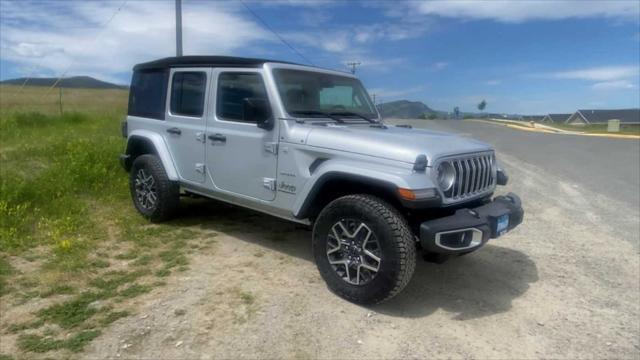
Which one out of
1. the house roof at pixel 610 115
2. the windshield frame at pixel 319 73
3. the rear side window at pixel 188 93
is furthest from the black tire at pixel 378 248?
the house roof at pixel 610 115

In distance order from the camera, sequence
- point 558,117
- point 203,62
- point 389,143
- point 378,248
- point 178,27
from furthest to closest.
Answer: point 558,117, point 178,27, point 203,62, point 389,143, point 378,248

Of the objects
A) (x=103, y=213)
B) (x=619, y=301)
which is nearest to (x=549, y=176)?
(x=619, y=301)

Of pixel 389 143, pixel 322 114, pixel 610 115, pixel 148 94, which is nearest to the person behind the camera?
pixel 389 143

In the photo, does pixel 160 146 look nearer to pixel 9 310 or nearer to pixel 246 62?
pixel 246 62

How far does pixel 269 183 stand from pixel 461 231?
1.82m

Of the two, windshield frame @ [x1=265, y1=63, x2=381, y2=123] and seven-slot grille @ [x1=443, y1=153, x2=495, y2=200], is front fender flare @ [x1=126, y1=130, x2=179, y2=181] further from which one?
seven-slot grille @ [x1=443, y1=153, x2=495, y2=200]

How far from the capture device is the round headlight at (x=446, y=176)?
147 inches

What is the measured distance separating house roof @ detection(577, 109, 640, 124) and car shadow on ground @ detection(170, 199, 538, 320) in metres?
76.4

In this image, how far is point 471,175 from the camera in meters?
4.08

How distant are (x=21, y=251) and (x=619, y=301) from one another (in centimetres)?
559

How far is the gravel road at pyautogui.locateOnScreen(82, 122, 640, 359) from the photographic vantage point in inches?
130

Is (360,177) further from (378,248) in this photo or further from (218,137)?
(218,137)

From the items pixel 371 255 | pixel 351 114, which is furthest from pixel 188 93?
pixel 371 255

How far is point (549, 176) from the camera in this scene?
10.5 m
